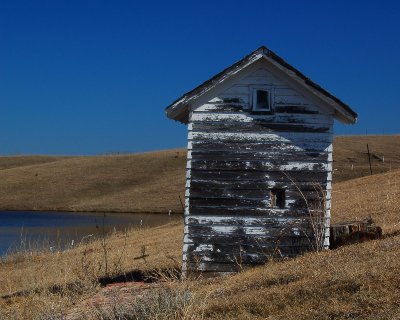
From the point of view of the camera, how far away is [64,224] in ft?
146

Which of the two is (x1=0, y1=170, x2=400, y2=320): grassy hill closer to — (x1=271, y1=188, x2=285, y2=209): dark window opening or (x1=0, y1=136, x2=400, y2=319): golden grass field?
(x1=0, y1=136, x2=400, y2=319): golden grass field

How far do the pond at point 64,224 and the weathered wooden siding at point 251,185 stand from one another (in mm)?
18040

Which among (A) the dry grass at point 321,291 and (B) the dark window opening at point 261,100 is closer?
(A) the dry grass at point 321,291

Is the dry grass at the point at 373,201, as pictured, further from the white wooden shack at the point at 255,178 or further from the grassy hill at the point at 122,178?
the grassy hill at the point at 122,178

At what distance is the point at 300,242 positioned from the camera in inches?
516

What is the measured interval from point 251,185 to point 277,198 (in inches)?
24.3

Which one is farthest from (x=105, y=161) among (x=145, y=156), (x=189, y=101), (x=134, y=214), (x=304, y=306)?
(x=304, y=306)

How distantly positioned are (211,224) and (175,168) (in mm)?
59052

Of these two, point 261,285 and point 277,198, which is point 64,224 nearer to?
point 277,198

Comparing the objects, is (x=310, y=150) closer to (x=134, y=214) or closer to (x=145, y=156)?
(x=134, y=214)

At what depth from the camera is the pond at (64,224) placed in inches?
1363

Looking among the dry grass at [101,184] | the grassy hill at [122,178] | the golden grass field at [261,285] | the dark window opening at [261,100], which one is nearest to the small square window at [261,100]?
the dark window opening at [261,100]

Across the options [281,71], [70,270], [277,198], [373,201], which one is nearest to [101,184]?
[373,201]

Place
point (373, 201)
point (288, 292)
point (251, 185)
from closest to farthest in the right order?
point (288, 292) → point (251, 185) → point (373, 201)
